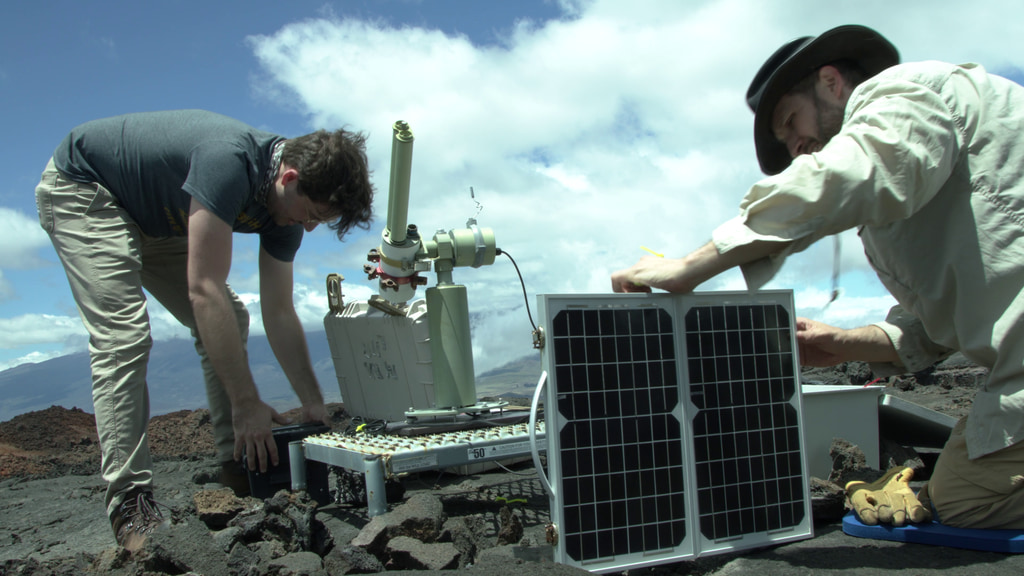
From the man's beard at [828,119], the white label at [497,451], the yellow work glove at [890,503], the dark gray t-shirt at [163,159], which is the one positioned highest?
the dark gray t-shirt at [163,159]

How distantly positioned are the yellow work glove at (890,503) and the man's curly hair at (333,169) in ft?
8.30

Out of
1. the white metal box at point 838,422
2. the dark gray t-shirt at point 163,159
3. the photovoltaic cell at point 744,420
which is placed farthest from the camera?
the white metal box at point 838,422

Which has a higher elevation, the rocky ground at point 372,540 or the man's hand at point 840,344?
the man's hand at point 840,344

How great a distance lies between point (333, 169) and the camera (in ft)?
10.6

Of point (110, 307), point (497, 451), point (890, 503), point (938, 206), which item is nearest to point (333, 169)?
point (110, 307)

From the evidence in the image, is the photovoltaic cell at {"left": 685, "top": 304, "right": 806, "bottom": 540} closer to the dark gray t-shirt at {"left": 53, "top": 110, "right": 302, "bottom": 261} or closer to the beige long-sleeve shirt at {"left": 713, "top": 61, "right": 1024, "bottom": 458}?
the beige long-sleeve shirt at {"left": 713, "top": 61, "right": 1024, "bottom": 458}

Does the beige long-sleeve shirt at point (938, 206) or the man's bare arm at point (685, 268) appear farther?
the man's bare arm at point (685, 268)

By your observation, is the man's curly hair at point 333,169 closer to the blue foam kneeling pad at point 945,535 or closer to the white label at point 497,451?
the white label at point 497,451

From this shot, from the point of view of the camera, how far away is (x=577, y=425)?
6.89 feet

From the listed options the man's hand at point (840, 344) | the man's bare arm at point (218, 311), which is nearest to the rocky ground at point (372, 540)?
the man's bare arm at point (218, 311)

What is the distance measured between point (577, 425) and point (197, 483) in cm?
346

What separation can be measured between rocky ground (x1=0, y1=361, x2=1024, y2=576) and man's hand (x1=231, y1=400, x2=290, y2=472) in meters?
0.29

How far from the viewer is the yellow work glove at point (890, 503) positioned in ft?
7.64

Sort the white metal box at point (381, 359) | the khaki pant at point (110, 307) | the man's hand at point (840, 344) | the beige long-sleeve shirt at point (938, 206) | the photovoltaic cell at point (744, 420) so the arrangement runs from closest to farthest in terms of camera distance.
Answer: the beige long-sleeve shirt at point (938, 206) → the photovoltaic cell at point (744, 420) → the man's hand at point (840, 344) → the khaki pant at point (110, 307) → the white metal box at point (381, 359)
